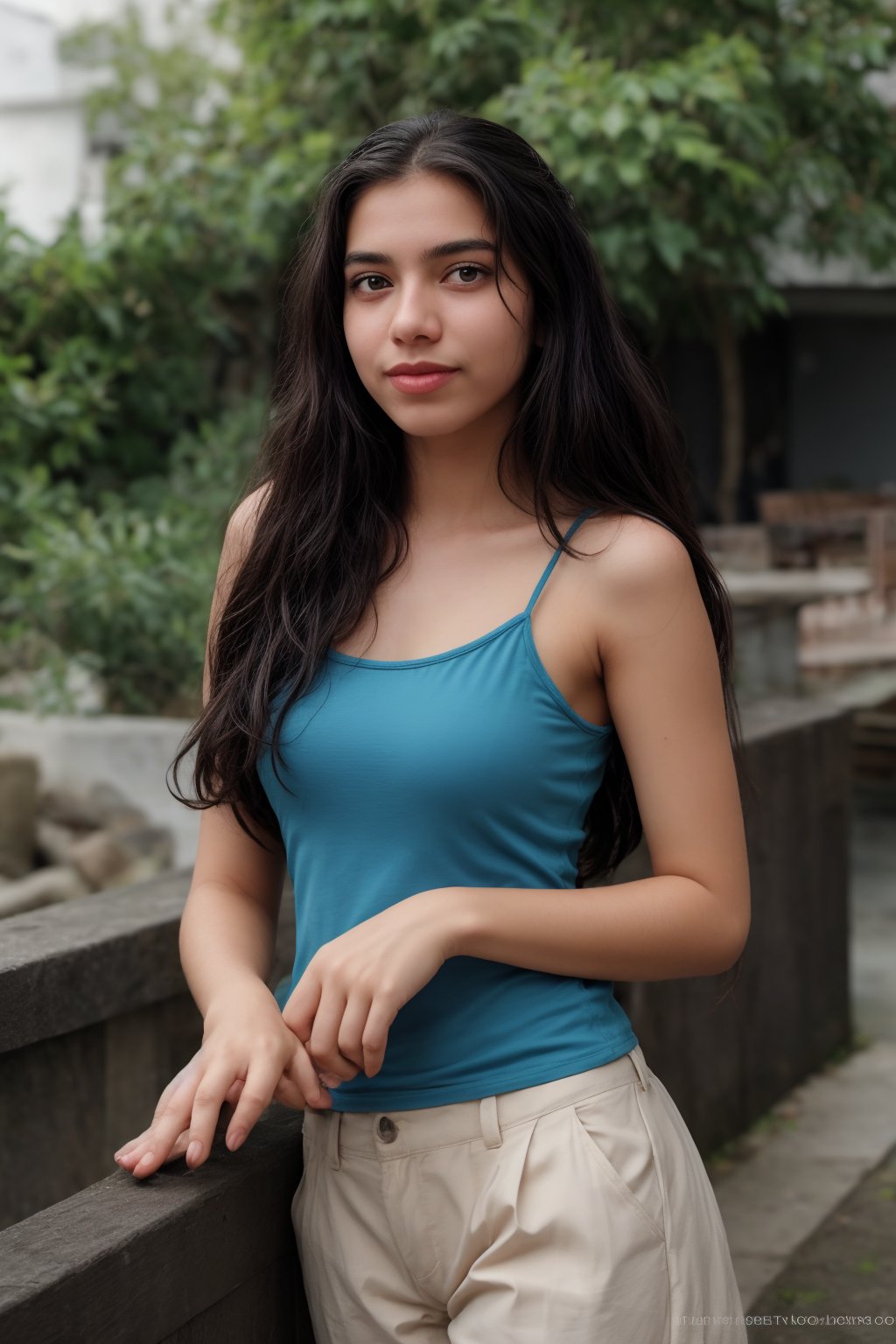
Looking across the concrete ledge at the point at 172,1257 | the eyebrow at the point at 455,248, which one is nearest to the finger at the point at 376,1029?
the concrete ledge at the point at 172,1257

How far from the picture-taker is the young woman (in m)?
1.51

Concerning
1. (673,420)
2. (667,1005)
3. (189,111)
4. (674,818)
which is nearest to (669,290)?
(189,111)

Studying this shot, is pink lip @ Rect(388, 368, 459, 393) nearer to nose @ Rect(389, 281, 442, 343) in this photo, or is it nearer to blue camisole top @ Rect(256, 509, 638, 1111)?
nose @ Rect(389, 281, 442, 343)

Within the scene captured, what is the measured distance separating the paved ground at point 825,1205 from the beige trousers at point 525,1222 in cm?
171

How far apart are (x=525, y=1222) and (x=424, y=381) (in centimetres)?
83

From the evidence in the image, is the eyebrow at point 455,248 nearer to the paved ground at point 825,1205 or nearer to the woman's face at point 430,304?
the woman's face at point 430,304

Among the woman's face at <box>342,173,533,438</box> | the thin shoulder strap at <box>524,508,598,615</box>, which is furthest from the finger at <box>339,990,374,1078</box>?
the woman's face at <box>342,173,533,438</box>

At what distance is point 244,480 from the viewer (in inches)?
118

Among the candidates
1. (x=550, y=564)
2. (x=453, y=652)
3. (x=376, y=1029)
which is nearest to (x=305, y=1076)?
(x=376, y=1029)

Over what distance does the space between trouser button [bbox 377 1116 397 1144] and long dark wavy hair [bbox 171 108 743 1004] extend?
38cm

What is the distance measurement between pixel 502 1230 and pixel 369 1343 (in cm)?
22

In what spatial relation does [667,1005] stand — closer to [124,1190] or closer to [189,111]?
[124,1190]

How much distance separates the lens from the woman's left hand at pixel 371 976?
1443 millimetres

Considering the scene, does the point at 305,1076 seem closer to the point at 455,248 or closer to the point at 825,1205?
the point at 455,248
